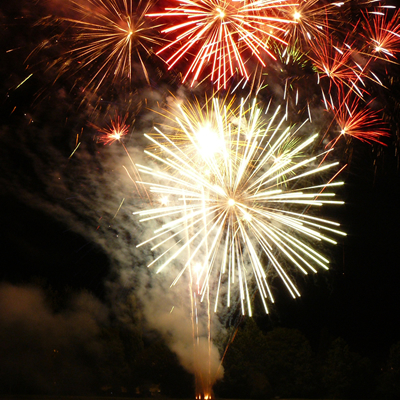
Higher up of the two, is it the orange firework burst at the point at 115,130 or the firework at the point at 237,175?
the orange firework burst at the point at 115,130

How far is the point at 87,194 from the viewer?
9516 millimetres

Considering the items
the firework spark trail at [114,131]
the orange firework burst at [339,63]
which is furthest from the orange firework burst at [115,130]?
the orange firework burst at [339,63]

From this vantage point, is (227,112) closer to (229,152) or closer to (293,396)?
(229,152)

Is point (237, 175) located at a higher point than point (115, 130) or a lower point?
lower

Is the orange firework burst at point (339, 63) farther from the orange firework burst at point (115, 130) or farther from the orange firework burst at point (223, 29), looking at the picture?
the orange firework burst at point (115, 130)

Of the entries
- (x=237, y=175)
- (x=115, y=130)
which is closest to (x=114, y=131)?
(x=115, y=130)

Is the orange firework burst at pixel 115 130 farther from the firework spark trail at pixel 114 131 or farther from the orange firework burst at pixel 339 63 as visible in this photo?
the orange firework burst at pixel 339 63

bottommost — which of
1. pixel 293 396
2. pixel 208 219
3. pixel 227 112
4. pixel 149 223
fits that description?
pixel 293 396

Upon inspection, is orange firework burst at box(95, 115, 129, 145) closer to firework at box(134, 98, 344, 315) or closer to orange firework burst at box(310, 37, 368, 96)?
firework at box(134, 98, 344, 315)

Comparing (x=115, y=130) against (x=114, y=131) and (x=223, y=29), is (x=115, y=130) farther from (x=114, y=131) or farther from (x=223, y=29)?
(x=223, y=29)

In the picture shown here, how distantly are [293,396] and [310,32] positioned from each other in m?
23.7

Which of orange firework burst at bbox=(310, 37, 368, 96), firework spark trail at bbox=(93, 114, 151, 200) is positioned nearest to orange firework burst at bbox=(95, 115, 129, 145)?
firework spark trail at bbox=(93, 114, 151, 200)

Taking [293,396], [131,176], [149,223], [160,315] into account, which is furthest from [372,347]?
[131,176]

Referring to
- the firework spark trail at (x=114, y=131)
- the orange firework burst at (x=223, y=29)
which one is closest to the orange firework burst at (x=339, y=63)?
the orange firework burst at (x=223, y=29)
